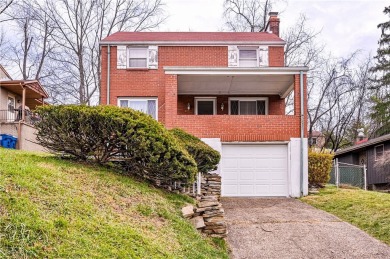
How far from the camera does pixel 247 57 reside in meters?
18.8

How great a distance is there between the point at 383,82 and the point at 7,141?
28910 millimetres

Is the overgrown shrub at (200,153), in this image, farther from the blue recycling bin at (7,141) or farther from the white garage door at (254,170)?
the blue recycling bin at (7,141)

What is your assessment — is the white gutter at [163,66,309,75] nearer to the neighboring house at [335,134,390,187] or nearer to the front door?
the neighboring house at [335,134,390,187]

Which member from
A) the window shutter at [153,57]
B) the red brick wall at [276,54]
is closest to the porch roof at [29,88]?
the window shutter at [153,57]

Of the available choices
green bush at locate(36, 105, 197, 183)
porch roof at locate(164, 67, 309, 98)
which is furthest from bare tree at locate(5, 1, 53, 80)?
green bush at locate(36, 105, 197, 183)

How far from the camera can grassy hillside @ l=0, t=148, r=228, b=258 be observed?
3750 millimetres

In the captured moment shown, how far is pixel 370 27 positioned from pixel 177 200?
32.8 metres

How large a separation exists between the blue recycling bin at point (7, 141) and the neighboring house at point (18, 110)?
364 millimetres

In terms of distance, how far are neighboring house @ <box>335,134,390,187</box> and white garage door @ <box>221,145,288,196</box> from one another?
987cm

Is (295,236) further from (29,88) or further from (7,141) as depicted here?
(29,88)

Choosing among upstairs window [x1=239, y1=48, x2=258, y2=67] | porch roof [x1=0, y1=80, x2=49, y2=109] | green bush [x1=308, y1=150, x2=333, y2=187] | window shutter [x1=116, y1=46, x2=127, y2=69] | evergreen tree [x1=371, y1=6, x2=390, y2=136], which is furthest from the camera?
evergreen tree [x1=371, y1=6, x2=390, y2=136]

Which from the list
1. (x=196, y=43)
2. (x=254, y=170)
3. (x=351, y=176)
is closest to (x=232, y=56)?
(x=196, y=43)

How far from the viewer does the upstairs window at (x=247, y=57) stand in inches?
734

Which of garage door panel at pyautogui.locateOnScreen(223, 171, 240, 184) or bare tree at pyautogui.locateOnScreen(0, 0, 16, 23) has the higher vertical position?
bare tree at pyautogui.locateOnScreen(0, 0, 16, 23)
